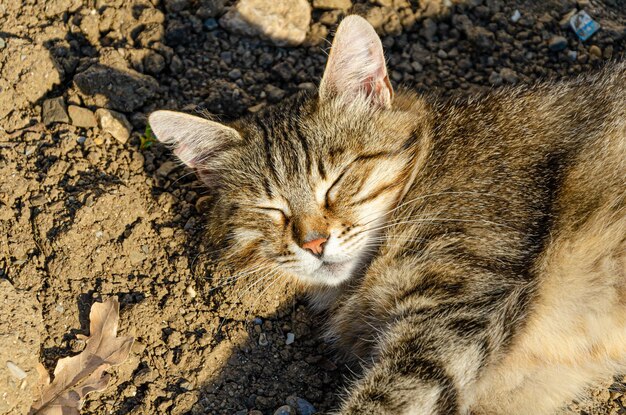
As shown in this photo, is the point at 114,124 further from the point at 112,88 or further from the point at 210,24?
the point at 210,24

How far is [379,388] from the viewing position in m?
3.46

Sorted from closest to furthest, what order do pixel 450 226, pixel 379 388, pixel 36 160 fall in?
pixel 379 388, pixel 450 226, pixel 36 160

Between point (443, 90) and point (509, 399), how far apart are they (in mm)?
2220

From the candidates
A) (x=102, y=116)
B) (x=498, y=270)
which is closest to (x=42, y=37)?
(x=102, y=116)

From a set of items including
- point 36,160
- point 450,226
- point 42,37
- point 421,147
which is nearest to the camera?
point 450,226

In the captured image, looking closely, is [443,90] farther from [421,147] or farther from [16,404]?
[16,404]

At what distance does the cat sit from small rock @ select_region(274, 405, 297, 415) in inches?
15.7

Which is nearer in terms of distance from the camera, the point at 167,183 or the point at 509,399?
the point at 509,399

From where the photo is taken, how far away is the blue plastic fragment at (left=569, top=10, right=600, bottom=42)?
17.4ft

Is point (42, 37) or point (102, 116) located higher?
point (42, 37)

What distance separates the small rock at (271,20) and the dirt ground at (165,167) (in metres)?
0.07

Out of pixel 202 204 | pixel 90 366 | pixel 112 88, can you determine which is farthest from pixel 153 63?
pixel 90 366

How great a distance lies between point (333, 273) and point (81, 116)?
2003 millimetres

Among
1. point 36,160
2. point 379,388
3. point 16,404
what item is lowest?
point 16,404
